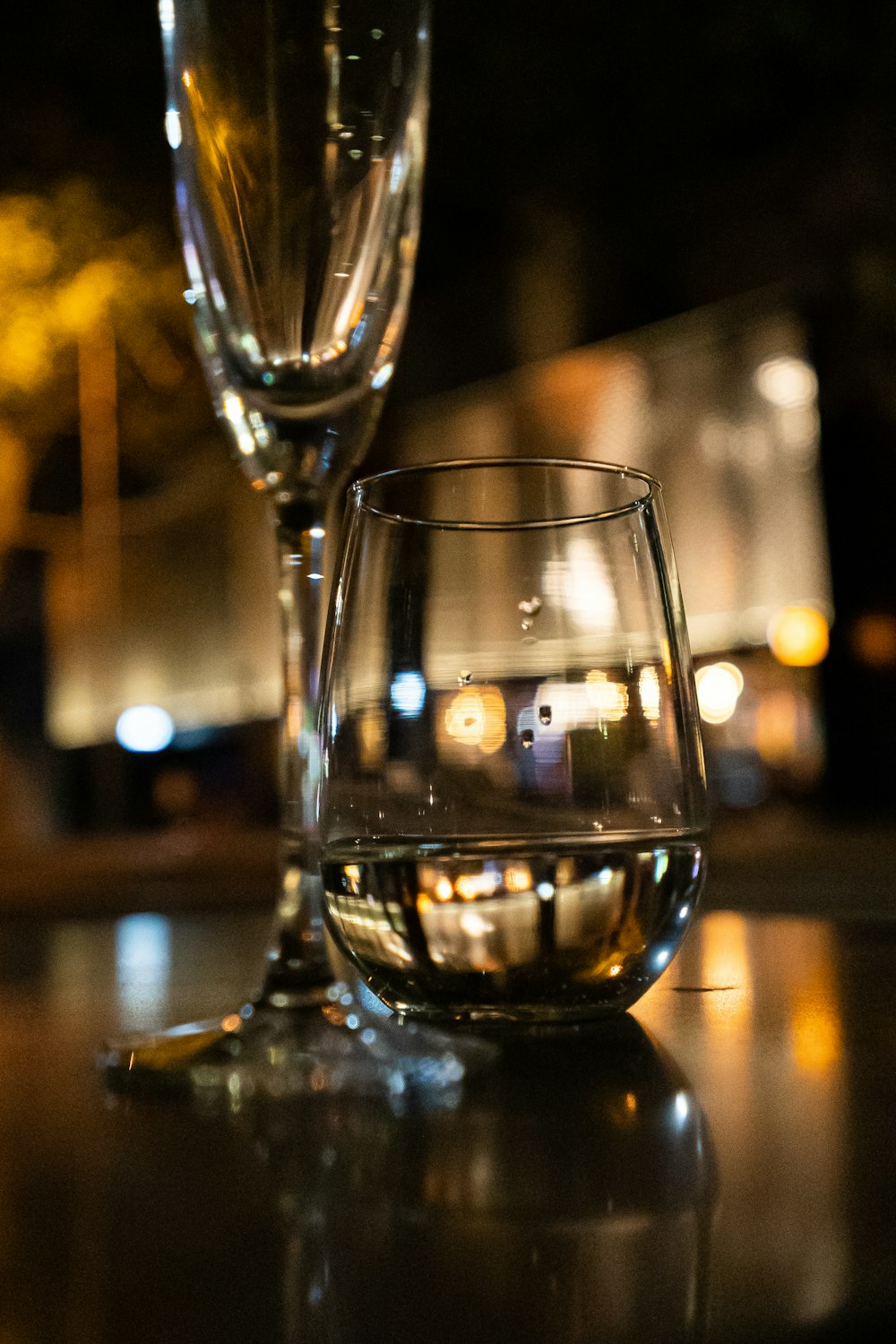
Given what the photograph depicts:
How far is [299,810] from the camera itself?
27 cm

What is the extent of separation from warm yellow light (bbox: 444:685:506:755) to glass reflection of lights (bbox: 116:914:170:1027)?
11 cm

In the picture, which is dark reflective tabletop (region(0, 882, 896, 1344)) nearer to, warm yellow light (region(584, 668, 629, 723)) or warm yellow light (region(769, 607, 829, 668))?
warm yellow light (region(584, 668, 629, 723))

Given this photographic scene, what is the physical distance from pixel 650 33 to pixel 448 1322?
2103 mm

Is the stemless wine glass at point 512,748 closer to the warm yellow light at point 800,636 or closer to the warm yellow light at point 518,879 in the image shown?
the warm yellow light at point 518,879

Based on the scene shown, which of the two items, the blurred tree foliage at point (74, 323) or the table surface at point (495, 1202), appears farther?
the blurred tree foliage at point (74, 323)

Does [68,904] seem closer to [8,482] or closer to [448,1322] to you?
[448,1322]

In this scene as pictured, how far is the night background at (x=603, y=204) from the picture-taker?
1.98 metres

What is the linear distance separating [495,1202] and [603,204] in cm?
327

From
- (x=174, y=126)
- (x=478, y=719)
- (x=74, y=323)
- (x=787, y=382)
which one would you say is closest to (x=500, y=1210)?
→ (x=478, y=719)

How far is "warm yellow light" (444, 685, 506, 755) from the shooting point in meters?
0.23

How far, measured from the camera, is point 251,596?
15.3 feet

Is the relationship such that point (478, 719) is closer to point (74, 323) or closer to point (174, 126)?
point (174, 126)

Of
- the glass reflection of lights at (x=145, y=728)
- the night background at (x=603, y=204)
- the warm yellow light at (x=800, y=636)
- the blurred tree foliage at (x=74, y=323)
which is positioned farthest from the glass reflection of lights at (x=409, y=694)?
the glass reflection of lights at (x=145, y=728)

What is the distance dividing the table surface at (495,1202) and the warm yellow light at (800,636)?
9.65 feet
